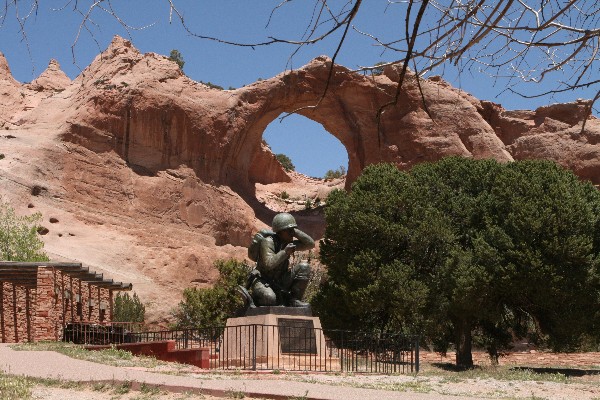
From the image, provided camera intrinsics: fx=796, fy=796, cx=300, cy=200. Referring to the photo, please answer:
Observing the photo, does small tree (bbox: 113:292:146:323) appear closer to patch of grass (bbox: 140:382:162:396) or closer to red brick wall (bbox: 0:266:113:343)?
red brick wall (bbox: 0:266:113:343)

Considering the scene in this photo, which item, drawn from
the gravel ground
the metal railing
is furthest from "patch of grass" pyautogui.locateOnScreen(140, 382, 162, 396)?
the metal railing

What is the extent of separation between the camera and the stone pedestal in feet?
54.1

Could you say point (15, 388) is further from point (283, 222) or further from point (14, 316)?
point (14, 316)

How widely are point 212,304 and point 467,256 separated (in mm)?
11967

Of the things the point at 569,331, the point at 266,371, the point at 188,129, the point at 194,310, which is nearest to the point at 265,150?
the point at 188,129

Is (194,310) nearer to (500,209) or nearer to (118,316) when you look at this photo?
(118,316)

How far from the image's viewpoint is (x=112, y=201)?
43531 millimetres

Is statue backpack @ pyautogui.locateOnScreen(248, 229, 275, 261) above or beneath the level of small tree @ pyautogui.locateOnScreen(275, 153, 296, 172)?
beneath

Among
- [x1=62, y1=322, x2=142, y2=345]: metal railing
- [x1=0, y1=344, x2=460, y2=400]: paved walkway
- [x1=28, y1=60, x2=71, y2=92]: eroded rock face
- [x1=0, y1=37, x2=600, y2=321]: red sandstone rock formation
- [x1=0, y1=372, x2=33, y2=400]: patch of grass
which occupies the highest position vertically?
Result: [x1=28, y1=60, x2=71, y2=92]: eroded rock face

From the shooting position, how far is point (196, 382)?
1134cm

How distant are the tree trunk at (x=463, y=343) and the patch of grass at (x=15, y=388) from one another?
19.0 metres

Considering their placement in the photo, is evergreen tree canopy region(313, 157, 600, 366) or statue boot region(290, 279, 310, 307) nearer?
statue boot region(290, 279, 310, 307)

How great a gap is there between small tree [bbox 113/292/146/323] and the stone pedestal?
1671cm

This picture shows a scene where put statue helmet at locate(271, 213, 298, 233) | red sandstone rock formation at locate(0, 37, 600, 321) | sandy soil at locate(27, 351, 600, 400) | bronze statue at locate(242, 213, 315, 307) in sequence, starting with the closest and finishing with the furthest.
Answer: sandy soil at locate(27, 351, 600, 400), bronze statue at locate(242, 213, 315, 307), statue helmet at locate(271, 213, 298, 233), red sandstone rock formation at locate(0, 37, 600, 321)
